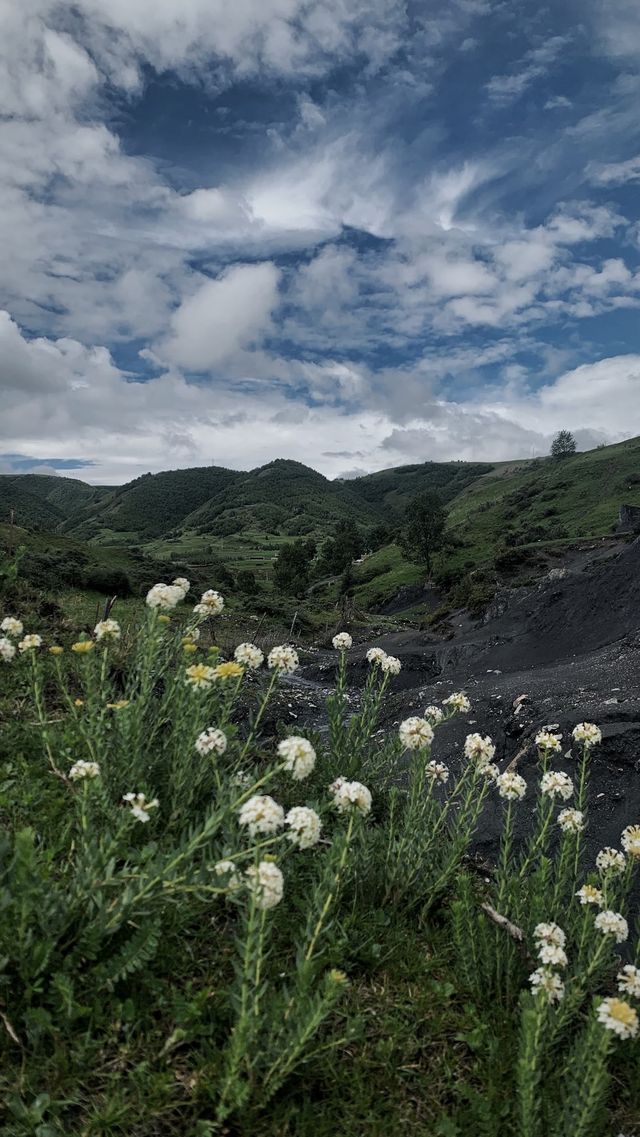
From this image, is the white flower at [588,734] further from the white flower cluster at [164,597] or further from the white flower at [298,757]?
the white flower cluster at [164,597]

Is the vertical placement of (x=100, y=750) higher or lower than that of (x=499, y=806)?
higher

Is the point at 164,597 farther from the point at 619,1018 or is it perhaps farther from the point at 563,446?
the point at 563,446

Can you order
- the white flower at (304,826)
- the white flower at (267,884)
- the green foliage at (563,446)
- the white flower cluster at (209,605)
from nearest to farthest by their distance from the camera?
the white flower at (267,884) → the white flower at (304,826) → the white flower cluster at (209,605) → the green foliage at (563,446)

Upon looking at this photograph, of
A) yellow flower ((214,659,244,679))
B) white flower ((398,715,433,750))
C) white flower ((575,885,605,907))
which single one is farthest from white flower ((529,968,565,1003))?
yellow flower ((214,659,244,679))

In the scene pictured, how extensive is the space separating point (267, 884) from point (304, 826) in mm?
357

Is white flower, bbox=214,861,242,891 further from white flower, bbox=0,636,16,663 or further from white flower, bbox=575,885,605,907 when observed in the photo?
white flower, bbox=0,636,16,663

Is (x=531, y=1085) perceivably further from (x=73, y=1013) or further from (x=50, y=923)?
(x=50, y=923)

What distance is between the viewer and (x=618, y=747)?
30.0ft

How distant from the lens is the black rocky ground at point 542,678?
8953 millimetres

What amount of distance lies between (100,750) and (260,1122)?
2.19 m

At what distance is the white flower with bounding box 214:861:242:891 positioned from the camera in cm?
240

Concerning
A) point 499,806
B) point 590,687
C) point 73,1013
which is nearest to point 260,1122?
point 73,1013

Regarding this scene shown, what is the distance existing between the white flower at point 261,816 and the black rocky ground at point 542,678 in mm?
3897

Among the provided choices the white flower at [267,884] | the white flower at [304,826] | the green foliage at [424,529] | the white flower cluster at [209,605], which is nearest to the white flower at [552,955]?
the white flower at [304,826]
